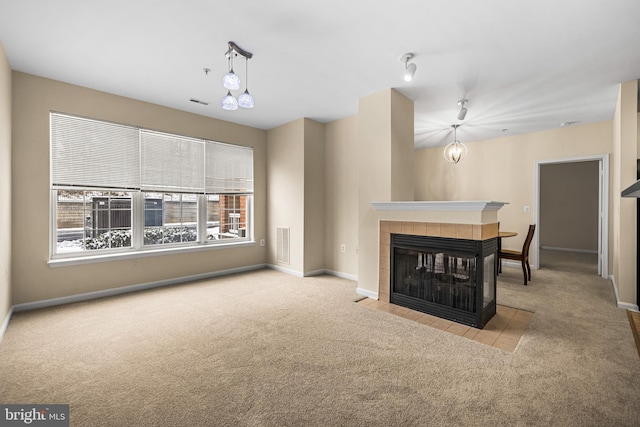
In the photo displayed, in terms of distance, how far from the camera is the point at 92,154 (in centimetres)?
374

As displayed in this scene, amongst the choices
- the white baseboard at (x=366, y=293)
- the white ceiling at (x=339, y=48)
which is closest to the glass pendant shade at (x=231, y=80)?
the white ceiling at (x=339, y=48)

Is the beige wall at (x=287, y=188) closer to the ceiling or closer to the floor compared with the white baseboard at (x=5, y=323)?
closer to the ceiling

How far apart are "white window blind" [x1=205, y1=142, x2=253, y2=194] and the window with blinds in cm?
2

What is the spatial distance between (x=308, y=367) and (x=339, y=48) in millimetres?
2789

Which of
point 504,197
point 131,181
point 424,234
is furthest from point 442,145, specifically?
point 131,181

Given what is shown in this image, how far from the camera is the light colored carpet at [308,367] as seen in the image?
171cm

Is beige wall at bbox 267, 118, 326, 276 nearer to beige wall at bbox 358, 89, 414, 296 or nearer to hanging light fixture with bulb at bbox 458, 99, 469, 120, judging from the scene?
beige wall at bbox 358, 89, 414, 296

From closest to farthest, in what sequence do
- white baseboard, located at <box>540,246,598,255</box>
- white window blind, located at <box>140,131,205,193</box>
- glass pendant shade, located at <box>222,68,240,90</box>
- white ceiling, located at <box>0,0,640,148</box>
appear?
white ceiling, located at <box>0,0,640,148</box> < glass pendant shade, located at <box>222,68,240,90</box> < white window blind, located at <box>140,131,205,193</box> < white baseboard, located at <box>540,246,598,255</box>

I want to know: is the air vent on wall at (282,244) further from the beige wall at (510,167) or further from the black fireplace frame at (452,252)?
the beige wall at (510,167)

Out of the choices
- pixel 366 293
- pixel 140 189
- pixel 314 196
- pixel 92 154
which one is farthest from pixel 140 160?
pixel 366 293

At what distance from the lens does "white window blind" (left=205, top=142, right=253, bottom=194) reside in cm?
491

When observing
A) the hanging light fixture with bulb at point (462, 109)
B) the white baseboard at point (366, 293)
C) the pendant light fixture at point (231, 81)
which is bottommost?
the white baseboard at point (366, 293)

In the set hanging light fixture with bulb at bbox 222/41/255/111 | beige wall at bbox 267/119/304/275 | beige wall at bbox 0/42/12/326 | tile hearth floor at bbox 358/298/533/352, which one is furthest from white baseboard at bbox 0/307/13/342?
tile hearth floor at bbox 358/298/533/352

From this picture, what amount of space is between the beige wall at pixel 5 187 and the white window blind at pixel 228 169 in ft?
7.48
